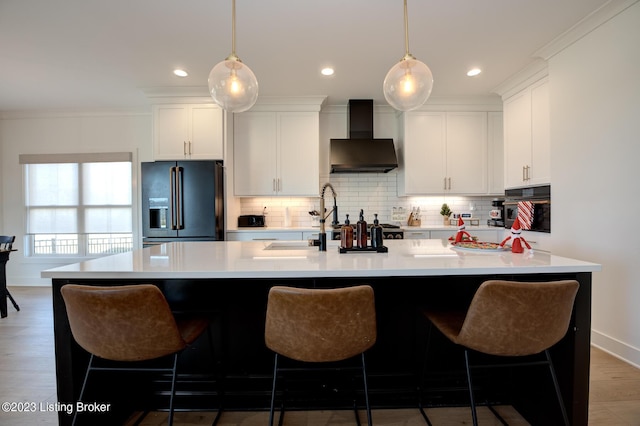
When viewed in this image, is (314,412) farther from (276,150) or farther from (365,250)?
(276,150)

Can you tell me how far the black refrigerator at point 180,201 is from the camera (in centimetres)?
341

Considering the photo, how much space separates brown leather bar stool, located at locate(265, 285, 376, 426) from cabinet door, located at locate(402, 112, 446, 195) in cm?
302

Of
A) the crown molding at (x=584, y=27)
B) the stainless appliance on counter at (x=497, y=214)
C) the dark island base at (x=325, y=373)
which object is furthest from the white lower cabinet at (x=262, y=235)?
the crown molding at (x=584, y=27)

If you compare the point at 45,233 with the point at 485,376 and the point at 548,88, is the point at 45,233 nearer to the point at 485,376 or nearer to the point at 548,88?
the point at 485,376

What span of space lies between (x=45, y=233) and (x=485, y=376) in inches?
223

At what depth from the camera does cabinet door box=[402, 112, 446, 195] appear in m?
3.91

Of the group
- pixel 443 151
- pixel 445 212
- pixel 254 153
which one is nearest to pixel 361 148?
pixel 443 151

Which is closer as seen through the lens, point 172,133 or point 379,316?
point 379,316

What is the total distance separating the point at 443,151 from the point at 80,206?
520 cm

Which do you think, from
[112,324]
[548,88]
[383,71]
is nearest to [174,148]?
[383,71]

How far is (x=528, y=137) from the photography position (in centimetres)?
316

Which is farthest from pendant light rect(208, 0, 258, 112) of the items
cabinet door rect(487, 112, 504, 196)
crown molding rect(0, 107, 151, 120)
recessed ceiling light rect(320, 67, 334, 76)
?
cabinet door rect(487, 112, 504, 196)

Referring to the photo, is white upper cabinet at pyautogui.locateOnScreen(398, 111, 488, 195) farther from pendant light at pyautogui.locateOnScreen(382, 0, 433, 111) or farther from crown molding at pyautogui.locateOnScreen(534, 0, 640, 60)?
pendant light at pyautogui.locateOnScreen(382, 0, 433, 111)

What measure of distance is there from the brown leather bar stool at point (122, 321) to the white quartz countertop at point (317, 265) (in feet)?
0.43
